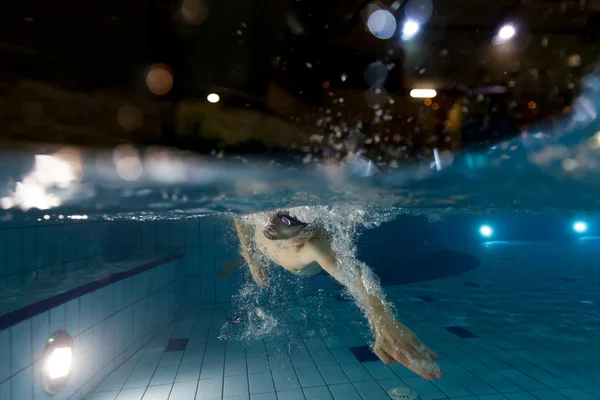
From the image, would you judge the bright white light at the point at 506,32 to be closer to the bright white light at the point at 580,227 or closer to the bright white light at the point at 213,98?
the bright white light at the point at 213,98

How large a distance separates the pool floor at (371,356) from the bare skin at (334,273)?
148 centimetres

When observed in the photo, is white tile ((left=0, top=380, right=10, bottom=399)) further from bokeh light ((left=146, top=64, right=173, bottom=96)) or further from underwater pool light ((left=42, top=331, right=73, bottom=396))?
bokeh light ((left=146, top=64, right=173, bottom=96))

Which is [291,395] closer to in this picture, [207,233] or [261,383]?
[261,383]

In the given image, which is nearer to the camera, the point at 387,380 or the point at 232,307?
the point at 387,380

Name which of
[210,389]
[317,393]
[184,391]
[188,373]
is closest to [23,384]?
[184,391]

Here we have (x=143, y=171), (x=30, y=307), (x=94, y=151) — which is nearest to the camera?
(x=94, y=151)

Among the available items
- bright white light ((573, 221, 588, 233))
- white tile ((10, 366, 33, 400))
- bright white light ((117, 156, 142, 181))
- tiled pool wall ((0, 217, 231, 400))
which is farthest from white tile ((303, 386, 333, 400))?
bright white light ((573, 221, 588, 233))

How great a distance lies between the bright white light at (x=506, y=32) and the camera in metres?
2.35

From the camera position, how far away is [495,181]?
441 cm

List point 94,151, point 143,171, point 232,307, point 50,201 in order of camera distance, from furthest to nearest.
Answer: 1. point 232,307
2. point 50,201
3. point 143,171
4. point 94,151

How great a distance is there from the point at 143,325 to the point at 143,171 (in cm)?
508

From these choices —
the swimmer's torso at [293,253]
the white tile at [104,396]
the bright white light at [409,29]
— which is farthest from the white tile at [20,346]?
the bright white light at [409,29]

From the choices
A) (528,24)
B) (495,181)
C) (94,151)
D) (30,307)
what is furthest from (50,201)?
(495,181)

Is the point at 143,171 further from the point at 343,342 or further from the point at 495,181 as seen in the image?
the point at 343,342
